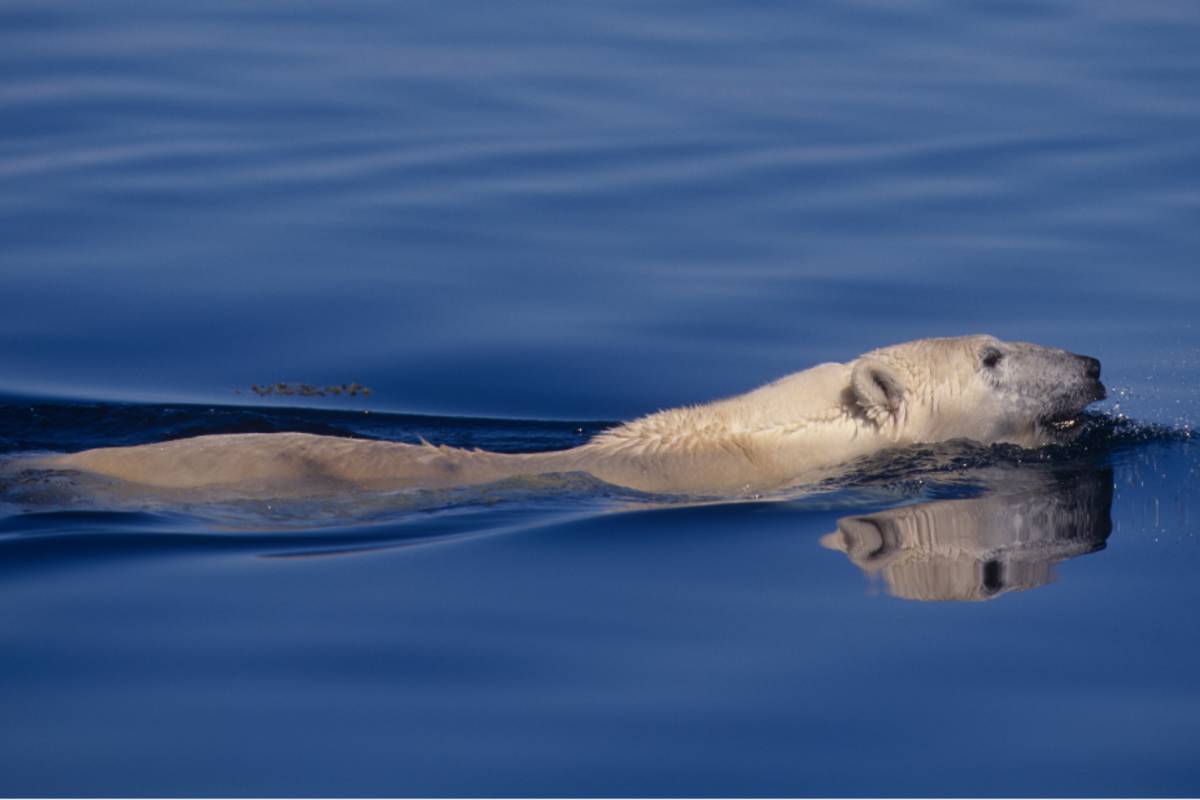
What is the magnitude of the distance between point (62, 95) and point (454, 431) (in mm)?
10261

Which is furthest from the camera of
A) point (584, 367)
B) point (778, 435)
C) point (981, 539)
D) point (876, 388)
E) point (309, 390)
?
point (584, 367)

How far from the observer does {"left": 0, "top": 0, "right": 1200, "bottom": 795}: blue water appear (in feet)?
24.1

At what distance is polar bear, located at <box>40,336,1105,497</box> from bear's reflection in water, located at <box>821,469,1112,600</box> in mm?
566

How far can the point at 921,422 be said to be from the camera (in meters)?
11.2

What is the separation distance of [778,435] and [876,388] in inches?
26.1

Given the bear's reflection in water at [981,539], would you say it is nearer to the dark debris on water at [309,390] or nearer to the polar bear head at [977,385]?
the polar bear head at [977,385]

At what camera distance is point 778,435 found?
1102cm

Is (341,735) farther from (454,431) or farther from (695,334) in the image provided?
(695,334)

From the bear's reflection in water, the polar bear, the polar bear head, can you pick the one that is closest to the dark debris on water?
the polar bear

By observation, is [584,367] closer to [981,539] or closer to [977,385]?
[977,385]

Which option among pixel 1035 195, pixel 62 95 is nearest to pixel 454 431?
pixel 1035 195

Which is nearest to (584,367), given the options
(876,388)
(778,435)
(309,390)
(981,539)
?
(309,390)

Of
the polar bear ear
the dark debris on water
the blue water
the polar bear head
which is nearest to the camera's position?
the blue water

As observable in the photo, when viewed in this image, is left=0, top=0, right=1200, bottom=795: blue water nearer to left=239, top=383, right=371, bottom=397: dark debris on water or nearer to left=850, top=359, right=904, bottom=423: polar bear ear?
left=239, top=383, right=371, bottom=397: dark debris on water
